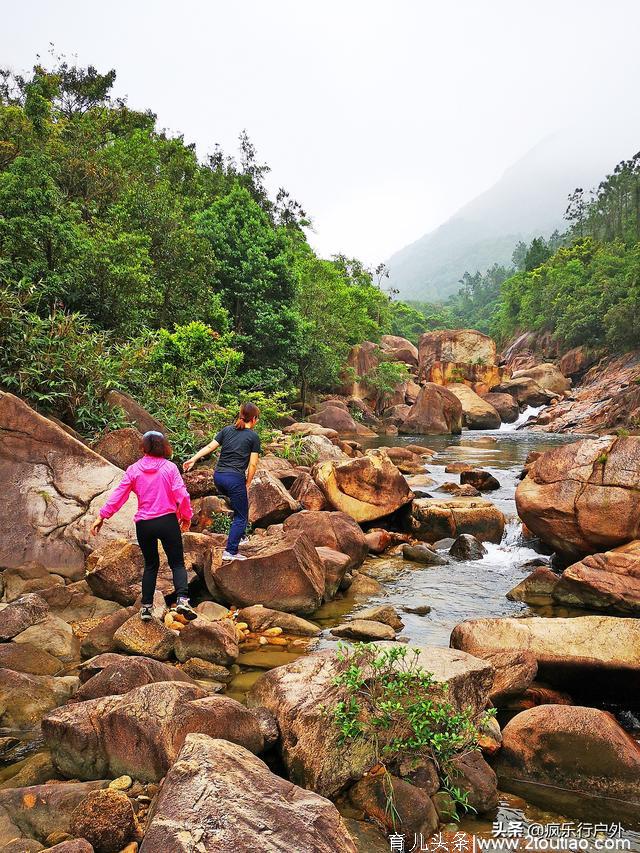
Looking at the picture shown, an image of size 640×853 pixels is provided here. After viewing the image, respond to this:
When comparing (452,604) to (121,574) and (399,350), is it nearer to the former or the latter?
(121,574)

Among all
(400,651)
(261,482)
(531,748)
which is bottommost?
(531,748)

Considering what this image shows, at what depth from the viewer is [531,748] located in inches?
163

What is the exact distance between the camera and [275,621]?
21.5 feet

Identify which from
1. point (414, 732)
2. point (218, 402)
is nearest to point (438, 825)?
point (414, 732)

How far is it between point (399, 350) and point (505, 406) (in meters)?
12.4

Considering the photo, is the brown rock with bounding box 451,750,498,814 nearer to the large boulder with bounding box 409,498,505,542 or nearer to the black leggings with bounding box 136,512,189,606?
the black leggings with bounding box 136,512,189,606

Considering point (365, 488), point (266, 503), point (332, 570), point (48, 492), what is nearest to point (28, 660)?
point (48, 492)

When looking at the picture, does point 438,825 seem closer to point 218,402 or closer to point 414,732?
point 414,732

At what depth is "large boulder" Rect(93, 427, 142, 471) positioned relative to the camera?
29.7ft

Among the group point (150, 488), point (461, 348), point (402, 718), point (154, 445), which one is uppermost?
point (461, 348)

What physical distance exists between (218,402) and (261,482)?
4.79 m

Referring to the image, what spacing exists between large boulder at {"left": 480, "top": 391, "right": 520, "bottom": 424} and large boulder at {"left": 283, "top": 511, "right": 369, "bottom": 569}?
94.1 feet

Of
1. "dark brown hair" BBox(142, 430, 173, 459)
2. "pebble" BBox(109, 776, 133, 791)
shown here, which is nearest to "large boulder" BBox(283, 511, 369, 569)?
"dark brown hair" BBox(142, 430, 173, 459)

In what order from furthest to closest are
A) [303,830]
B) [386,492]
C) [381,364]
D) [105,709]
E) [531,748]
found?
[381,364]
[386,492]
[531,748]
[105,709]
[303,830]
